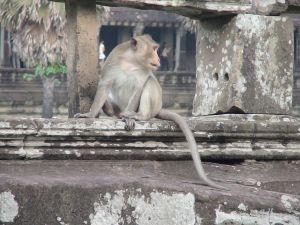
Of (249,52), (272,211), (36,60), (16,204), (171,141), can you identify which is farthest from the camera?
(36,60)

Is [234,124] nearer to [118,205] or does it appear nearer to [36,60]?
[118,205]

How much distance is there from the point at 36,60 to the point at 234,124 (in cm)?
1992

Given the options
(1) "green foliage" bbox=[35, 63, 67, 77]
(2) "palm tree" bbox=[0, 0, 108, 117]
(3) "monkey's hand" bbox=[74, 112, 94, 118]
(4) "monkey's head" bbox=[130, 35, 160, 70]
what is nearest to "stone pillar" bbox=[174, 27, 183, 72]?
(1) "green foliage" bbox=[35, 63, 67, 77]

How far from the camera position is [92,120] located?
6188 mm

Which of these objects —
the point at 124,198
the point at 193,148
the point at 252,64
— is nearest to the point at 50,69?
the point at 252,64

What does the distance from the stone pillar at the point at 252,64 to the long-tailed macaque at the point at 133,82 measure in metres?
0.42

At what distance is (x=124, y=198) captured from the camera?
586 cm

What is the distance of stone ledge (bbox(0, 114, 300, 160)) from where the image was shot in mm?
6035

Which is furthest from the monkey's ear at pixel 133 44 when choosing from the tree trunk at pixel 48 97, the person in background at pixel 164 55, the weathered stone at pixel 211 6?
the person in background at pixel 164 55

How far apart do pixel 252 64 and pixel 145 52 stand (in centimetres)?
87

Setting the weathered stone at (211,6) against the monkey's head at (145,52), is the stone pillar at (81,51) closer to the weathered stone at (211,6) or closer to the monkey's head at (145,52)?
the weathered stone at (211,6)

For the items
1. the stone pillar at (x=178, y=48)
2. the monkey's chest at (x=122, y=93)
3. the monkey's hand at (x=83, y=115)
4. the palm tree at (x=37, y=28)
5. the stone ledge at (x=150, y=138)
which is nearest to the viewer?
the stone ledge at (x=150, y=138)

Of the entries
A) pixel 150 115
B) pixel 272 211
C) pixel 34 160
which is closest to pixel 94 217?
pixel 34 160

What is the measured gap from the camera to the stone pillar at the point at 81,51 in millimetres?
6715
